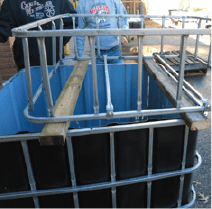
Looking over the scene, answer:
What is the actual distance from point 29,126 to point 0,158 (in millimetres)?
1293

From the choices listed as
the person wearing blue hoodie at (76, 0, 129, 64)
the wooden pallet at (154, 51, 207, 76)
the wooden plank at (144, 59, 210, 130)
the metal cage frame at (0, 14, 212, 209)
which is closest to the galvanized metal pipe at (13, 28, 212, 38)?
the metal cage frame at (0, 14, 212, 209)

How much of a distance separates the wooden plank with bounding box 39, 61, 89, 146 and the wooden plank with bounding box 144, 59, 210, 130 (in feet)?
2.36

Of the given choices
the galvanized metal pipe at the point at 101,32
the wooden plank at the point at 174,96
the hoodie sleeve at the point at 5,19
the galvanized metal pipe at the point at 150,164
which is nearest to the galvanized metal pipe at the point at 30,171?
the galvanized metal pipe at the point at 101,32

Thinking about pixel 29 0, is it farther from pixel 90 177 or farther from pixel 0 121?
pixel 90 177

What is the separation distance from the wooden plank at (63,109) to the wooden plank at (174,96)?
2.36ft

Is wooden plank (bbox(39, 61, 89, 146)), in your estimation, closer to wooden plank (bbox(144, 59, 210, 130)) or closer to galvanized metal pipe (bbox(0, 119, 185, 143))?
galvanized metal pipe (bbox(0, 119, 185, 143))

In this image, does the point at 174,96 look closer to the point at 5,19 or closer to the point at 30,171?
the point at 30,171

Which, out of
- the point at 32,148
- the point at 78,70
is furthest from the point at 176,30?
the point at 78,70

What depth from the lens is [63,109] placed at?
1.49m

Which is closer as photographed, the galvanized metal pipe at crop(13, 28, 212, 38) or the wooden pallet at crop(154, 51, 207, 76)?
the galvanized metal pipe at crop(13, 28, 212, 38)

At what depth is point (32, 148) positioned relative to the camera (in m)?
1.30

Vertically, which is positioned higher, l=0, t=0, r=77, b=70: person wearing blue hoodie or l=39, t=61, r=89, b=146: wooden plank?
l=0, t=0, r=77, b=70: person wearing blue hoodie

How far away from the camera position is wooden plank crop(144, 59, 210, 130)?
4.22 ft

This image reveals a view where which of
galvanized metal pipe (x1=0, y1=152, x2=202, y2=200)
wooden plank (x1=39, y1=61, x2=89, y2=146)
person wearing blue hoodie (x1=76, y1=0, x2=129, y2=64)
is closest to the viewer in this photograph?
wooden plank (x1=39, y1=61, x2=89, y2=146)
